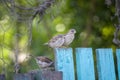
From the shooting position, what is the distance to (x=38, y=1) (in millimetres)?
5949

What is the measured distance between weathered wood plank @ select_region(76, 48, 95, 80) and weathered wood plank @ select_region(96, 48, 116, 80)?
139 mm

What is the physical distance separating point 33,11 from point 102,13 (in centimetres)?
301

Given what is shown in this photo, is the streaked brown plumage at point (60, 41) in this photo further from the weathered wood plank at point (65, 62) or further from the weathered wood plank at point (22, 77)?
the weathered wood plank at point (22, 77)

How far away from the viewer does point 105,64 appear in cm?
491

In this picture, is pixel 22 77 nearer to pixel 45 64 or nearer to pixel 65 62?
pixel 45 64

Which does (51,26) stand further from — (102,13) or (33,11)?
(33,11)

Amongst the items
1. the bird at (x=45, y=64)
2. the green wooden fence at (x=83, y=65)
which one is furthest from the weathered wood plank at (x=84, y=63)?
the bird at (x=45, y=64)

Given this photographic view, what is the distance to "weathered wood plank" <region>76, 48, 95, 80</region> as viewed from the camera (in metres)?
4.73

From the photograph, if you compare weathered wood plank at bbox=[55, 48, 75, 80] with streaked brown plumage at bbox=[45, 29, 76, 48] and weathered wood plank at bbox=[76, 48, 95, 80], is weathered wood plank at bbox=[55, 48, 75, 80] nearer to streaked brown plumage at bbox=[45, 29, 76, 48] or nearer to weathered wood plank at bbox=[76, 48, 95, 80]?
weathered wood plank at bbox=[76, 48, 95, 80]

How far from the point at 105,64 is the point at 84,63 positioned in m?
0.28

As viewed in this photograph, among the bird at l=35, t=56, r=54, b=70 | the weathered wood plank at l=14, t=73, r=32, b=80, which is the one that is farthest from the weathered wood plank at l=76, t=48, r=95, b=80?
the weathered wood plank at l=14, t=73, r=32, b=80

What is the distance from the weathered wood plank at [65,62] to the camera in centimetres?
460

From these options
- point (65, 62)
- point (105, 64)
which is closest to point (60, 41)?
point (65, 62)

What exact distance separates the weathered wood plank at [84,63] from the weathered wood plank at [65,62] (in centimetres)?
10
